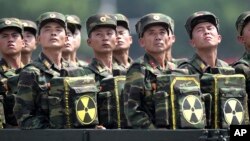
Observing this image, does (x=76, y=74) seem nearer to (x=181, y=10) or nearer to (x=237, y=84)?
(x=237, y=84)

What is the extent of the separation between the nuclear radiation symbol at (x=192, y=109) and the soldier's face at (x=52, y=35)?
134cm

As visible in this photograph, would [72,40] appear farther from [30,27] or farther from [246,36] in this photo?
[246,36]

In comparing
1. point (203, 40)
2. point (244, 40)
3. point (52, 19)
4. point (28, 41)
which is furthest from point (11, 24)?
point (244, 40)

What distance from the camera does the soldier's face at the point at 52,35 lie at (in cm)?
1002

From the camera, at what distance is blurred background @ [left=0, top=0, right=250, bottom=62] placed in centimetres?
1325

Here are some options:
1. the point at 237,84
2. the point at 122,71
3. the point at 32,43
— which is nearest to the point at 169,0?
the point at 32,43

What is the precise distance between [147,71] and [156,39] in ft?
0.85

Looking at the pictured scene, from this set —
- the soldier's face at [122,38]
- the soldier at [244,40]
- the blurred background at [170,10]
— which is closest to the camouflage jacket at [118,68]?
the soldier's face at [122,38]

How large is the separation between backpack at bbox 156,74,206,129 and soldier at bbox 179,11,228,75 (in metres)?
0.63

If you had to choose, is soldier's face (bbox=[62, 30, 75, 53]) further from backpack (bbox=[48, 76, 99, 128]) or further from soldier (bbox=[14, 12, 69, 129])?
backpack (bbox=[48, 76, 99, 128])

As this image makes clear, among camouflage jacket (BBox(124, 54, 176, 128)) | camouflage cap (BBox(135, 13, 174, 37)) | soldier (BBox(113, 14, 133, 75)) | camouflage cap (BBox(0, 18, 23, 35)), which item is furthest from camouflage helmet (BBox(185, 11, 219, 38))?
camouflage cap (BBox(0, 18, 23, 35))

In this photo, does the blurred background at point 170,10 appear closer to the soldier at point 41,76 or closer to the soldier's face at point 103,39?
the soldier's face at point 103,39

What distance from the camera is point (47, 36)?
32.9ft

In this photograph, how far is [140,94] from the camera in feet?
30.9
